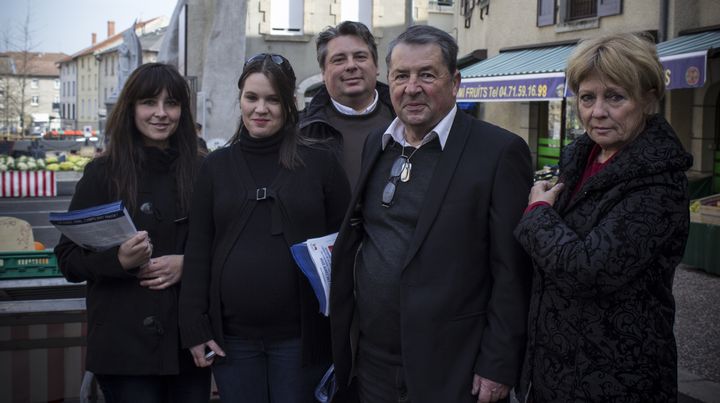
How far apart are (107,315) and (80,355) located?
152cm

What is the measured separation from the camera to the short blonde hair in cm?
220

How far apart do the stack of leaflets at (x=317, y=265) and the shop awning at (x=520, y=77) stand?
9.31 meters

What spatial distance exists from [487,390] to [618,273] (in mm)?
634

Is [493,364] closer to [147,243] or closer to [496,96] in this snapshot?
[147,243]

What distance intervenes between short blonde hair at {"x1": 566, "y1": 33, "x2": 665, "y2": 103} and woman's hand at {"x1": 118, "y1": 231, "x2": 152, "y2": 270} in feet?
5.76

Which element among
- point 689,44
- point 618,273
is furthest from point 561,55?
point 618,273

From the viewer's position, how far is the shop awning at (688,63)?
9622mm

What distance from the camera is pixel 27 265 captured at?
4.18 metres

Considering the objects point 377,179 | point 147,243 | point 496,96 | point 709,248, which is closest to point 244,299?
point 147,243

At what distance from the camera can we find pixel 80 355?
14.4ft

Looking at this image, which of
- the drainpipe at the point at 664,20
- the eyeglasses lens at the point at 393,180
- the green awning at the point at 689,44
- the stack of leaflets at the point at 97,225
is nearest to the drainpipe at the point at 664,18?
the drainpipe at the point at 664,20

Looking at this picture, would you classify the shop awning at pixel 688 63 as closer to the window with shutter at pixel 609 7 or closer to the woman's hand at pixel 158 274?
the window with shutter at pixel 609 7

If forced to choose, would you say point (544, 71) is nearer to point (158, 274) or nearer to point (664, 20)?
point (664, 20)

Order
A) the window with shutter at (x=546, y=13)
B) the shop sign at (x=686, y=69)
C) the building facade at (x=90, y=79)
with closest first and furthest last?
the shop sign at (x=686, y=69) < the window with shutter at (x=546, y=13) < the building facade at (x=90, y=79)
